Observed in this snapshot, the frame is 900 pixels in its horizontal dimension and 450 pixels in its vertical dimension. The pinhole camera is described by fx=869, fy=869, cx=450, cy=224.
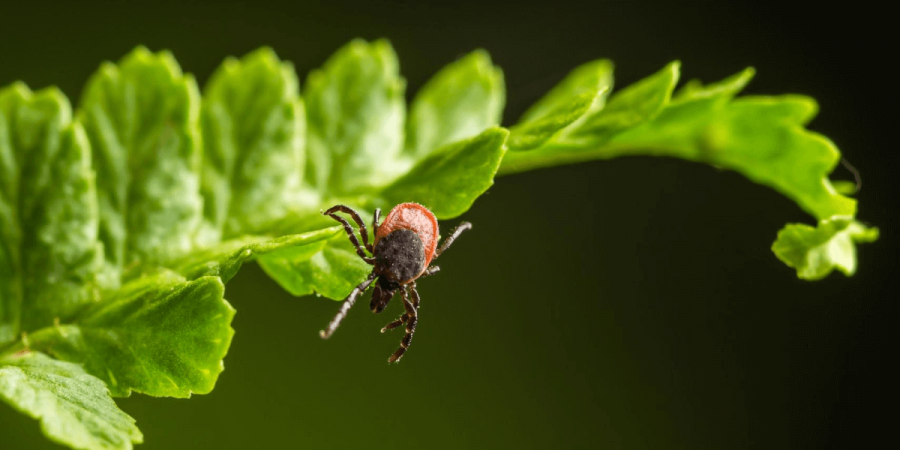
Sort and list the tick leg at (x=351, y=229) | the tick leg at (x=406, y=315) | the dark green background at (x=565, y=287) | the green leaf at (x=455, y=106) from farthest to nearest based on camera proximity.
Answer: the dark green background at (x=565, y=287) → the green leaf at (x=455, y=106) → the tick leg at (x=406, y=315) → the tick leg at (x=351, y=229)

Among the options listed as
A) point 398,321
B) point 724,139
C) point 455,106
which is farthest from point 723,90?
point 398,321

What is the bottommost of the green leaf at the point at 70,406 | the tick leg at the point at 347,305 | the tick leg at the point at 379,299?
the tick leg at the point at 379,299

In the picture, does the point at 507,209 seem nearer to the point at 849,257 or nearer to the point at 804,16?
the point at 804,16

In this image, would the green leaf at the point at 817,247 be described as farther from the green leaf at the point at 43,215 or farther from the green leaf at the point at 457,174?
the green leaf at the point at 43,215

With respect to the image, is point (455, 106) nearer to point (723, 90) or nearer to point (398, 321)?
point (398, 321)

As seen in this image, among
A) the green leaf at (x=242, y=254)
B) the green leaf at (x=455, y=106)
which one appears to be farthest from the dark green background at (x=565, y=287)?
the green leaf at (x=242, y=254)

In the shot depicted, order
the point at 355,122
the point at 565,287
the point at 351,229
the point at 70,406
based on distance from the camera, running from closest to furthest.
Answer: the point at 70,406 → the point at 351,229 → the point at 355,122 → the point at 565,287

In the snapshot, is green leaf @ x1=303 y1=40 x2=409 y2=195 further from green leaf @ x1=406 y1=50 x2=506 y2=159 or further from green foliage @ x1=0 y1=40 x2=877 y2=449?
green leaf @ x1=406 y1=50 x2=506 y2=159
